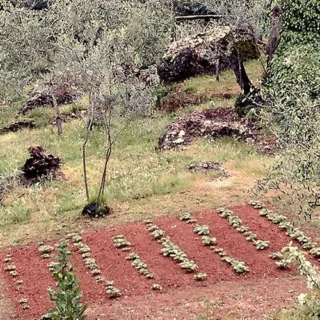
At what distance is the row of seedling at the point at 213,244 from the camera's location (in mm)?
16900

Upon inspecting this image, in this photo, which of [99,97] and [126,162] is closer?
[99,97]

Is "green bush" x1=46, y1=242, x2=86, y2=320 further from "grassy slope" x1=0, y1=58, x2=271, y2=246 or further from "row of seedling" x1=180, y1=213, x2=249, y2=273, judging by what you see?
"grassy slope" x1=0, y1=58, x2=271, y2=246

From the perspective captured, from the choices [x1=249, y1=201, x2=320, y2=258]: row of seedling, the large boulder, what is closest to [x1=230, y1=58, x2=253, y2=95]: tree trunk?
the large boulder

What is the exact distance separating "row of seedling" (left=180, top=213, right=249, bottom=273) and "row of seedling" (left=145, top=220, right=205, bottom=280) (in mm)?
885

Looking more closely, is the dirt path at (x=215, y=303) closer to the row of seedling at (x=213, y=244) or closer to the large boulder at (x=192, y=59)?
the row of seedling at (x=213, y=244)

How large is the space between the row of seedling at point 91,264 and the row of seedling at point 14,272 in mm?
2003

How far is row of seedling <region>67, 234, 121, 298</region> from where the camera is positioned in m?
16.1

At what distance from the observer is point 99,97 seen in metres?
21.0

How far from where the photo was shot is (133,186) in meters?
24.4

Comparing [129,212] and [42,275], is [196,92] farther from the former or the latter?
[42,275]

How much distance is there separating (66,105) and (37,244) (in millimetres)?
25194

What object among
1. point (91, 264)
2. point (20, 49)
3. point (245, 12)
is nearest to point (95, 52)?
point (91, 264)

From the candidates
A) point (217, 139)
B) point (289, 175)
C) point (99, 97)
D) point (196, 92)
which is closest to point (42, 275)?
point (99, 97)

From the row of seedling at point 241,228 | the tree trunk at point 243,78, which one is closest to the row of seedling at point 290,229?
the row of seedling at point 241,228
